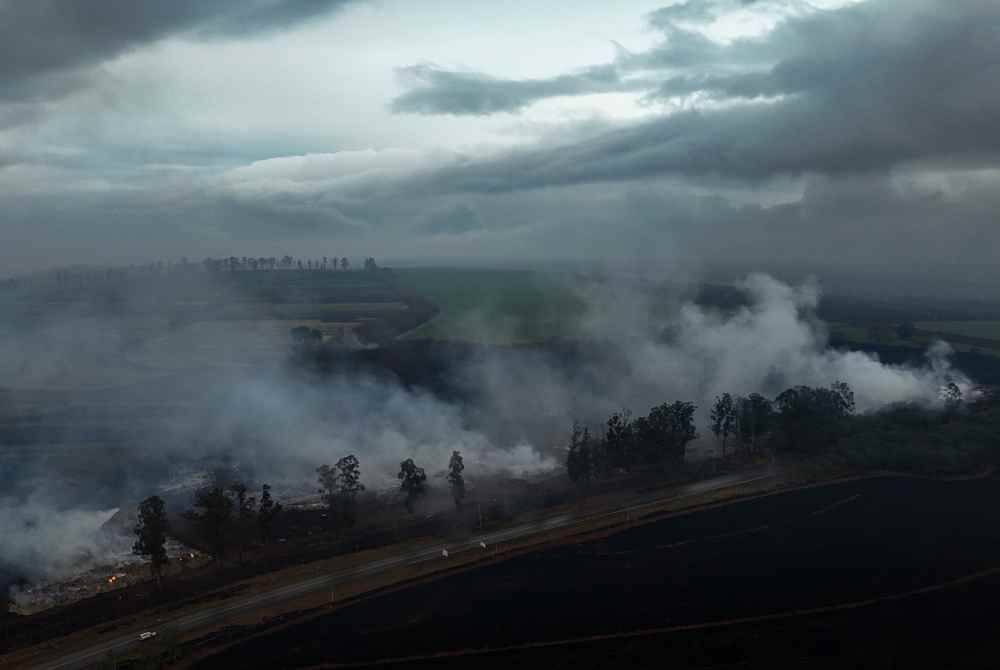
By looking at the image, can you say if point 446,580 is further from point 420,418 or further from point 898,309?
point 898,309

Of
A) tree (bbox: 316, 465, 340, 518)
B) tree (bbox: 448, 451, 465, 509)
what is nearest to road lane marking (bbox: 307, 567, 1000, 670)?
tree (bbox: 448, 451, 465, 509)

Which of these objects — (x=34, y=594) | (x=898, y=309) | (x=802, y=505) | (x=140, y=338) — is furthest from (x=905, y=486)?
(x=898, y=309)

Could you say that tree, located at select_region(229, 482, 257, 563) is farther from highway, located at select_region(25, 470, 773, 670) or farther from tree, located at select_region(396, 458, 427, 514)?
tree, located at select_region(396, 458, 427, 514)

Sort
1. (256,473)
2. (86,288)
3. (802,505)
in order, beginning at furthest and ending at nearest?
(86,288), (256,473), (802,505)

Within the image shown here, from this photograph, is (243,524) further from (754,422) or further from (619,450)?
(754,422)

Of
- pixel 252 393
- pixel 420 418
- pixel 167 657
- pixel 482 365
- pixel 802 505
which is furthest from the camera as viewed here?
pixel 482 365

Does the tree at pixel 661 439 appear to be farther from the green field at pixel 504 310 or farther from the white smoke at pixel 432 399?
the green field at pixel 504 310

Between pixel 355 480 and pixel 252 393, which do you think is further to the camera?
pixel 252 393

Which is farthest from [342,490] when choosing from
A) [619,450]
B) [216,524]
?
[619,450]
